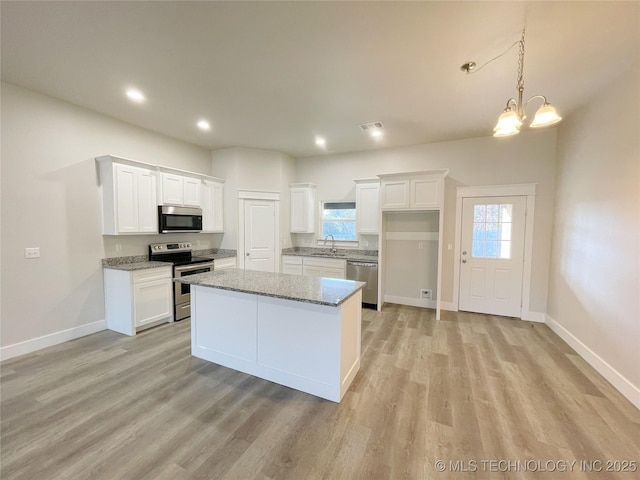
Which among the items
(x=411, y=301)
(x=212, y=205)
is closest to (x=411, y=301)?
(x=411, y=301)

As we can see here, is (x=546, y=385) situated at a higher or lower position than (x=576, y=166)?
lower

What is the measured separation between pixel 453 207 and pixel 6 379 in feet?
20.0

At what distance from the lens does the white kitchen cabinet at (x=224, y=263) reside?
472 cm

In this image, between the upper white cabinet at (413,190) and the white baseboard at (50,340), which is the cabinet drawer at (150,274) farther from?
the upper white cabinet at (413,190)

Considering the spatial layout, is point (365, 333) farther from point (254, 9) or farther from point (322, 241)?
point (254, 9)

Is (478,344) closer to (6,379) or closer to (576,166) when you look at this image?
(576,166)

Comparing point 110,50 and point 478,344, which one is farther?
point 478,344

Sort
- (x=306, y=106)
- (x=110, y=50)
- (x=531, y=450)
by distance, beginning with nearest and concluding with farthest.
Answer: (x=531, y=450) → (x=110, y=50) → (x=306, y=106)

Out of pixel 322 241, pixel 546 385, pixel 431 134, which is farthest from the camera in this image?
pixel 322 241

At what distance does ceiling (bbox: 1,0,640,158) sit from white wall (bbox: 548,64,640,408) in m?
0.35

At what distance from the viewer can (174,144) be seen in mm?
4648

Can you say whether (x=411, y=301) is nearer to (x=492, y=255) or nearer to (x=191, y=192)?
(x=492, y=255)

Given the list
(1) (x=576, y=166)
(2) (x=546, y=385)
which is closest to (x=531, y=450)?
(2) (x=546, y=385)

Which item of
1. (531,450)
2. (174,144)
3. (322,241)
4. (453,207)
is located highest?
(174,144)
